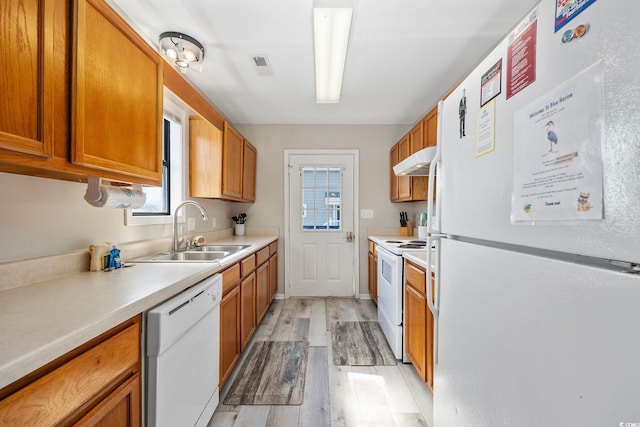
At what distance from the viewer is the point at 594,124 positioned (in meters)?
0.52

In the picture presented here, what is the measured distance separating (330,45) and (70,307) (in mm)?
1979

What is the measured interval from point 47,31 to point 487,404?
1829 millimetres

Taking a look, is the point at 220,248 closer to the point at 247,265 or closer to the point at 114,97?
the point at 247,265

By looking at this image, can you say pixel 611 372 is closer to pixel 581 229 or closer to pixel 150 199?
pixel 581 229

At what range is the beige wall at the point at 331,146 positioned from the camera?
3773 millimetres

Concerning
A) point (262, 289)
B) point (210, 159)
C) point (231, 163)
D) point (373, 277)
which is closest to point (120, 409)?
point (262, 289)

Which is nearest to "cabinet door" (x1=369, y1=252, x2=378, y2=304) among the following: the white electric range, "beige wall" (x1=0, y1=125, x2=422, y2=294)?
"beige wall" (x1=0, y1=125, x2=422, y2=294)

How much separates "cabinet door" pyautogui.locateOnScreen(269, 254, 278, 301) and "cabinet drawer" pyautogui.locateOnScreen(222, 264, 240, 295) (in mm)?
1309

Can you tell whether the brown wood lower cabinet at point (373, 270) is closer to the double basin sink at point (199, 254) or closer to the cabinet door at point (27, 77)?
the double basin sink at point (199, 254)

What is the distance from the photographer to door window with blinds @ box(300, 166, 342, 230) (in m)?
3.79

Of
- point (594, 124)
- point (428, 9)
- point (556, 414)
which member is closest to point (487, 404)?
point (556, 414)

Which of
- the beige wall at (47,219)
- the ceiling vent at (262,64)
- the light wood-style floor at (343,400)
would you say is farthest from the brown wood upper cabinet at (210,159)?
the light wood-style floor at (343,400)

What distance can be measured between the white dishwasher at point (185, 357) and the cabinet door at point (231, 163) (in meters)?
1.32

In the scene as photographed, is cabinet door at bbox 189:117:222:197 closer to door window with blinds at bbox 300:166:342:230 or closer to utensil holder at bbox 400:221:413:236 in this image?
door window with blinds at bbox 300:166:342:230
